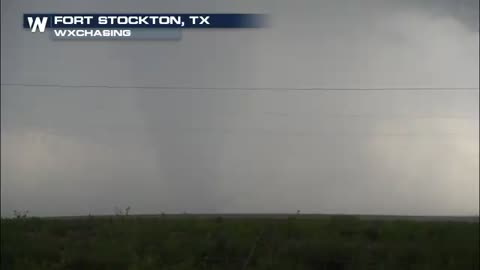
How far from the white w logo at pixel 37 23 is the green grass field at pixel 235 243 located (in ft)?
6.92

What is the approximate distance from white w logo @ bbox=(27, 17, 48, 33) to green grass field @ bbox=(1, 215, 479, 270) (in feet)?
6.92

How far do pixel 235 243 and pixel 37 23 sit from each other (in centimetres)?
328

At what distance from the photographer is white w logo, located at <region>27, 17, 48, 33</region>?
6.68m

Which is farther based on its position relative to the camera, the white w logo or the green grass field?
the white w logo

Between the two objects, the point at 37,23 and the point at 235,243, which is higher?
the point at 37,23

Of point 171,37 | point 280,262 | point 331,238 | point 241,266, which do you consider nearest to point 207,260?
point 241,266

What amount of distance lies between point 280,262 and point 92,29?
336cm

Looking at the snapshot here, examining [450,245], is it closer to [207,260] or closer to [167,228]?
[207,260]

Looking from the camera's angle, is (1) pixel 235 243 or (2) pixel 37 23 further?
(2) pixel 37 23

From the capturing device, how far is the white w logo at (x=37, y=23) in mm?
6676

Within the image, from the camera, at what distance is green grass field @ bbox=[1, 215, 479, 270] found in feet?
17.6

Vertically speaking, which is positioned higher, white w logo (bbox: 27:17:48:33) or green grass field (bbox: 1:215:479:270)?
white w logo (bbox: 27:17:48:33)

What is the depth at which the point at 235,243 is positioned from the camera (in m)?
5.86

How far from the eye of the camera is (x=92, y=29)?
6746 millimetres
